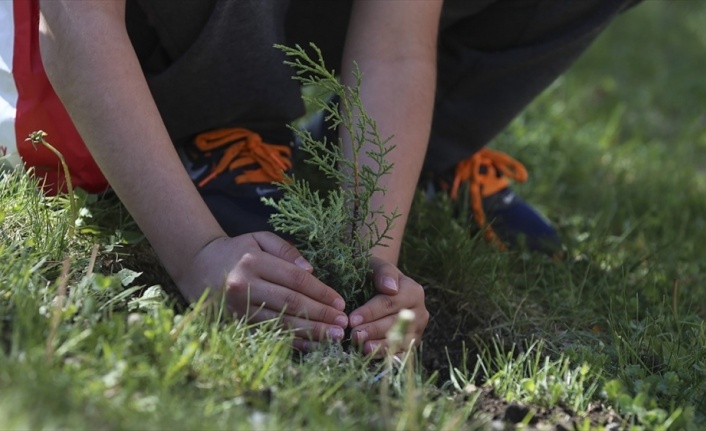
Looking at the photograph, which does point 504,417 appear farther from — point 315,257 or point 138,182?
point 138,182

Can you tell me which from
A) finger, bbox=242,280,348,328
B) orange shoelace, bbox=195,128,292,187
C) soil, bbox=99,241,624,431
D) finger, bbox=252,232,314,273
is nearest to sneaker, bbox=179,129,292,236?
orange shoelace, bbox=195,128,292,187

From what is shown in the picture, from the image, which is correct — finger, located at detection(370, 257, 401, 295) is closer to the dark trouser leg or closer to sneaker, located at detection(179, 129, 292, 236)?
sneaker, located at detection(179, 129, 292, 236)

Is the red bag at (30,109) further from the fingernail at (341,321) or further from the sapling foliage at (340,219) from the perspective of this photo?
the fingernail at (341,321)

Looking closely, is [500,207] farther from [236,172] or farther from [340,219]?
[340,219]

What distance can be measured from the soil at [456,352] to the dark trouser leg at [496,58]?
2.16ft

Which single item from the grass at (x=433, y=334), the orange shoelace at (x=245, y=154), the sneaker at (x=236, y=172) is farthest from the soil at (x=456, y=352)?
the orange shoelace at (x=245, y=154)

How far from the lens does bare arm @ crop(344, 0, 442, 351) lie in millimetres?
2102

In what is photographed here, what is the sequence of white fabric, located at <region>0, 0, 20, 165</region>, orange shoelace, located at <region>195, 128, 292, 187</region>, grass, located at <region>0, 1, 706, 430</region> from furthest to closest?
orange shoelace, located at <region>195, 128, 292, 187</region>, white fabric, located at <region>0, 0, 20, 165</region>, grass, located at <region>0, 1, 706, 430</region>

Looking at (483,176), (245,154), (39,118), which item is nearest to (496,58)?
(483,176)

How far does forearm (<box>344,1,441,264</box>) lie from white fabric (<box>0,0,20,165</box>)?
78cm

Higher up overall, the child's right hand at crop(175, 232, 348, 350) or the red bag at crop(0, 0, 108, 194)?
the red bag at crop(0, 0, 108, 194)

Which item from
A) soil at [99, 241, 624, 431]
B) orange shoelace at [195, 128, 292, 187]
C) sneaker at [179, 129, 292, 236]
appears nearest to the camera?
soil at [99, 241, 624, 431]

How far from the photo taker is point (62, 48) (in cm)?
184

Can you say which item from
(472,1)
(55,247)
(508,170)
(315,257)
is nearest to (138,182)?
(55,247)
